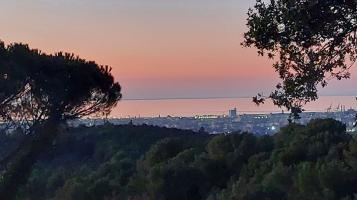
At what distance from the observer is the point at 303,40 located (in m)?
5.41

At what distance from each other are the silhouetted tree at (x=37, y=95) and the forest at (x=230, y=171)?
0.70 metres

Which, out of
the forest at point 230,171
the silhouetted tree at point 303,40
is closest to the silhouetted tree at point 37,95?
the forest at point 230,171

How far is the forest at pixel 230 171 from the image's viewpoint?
54.7 ft

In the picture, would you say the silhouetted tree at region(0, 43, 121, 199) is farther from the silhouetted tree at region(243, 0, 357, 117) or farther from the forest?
the silhouetted tree at region(243, 0, 357, 117)

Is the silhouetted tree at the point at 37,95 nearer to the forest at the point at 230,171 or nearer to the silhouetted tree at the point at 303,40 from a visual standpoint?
the forest at the point at 230,171

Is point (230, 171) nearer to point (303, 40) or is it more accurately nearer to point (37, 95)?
point (37, 95)

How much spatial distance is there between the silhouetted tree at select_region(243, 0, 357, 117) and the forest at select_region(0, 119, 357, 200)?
7529mm

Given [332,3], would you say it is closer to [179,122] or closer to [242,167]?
[242,167]

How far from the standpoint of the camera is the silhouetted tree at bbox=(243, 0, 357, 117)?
5160mm

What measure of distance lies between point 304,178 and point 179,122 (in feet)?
76.1

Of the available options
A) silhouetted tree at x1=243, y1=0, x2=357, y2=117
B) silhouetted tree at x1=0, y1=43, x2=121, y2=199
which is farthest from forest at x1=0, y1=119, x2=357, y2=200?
silhouetted tree at x1=243, y1=0, x2=357, y2=117

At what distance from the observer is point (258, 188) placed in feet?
56.0

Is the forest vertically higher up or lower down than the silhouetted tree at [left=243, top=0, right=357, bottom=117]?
lower down

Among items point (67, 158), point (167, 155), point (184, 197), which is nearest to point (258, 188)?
point (184, 197)
